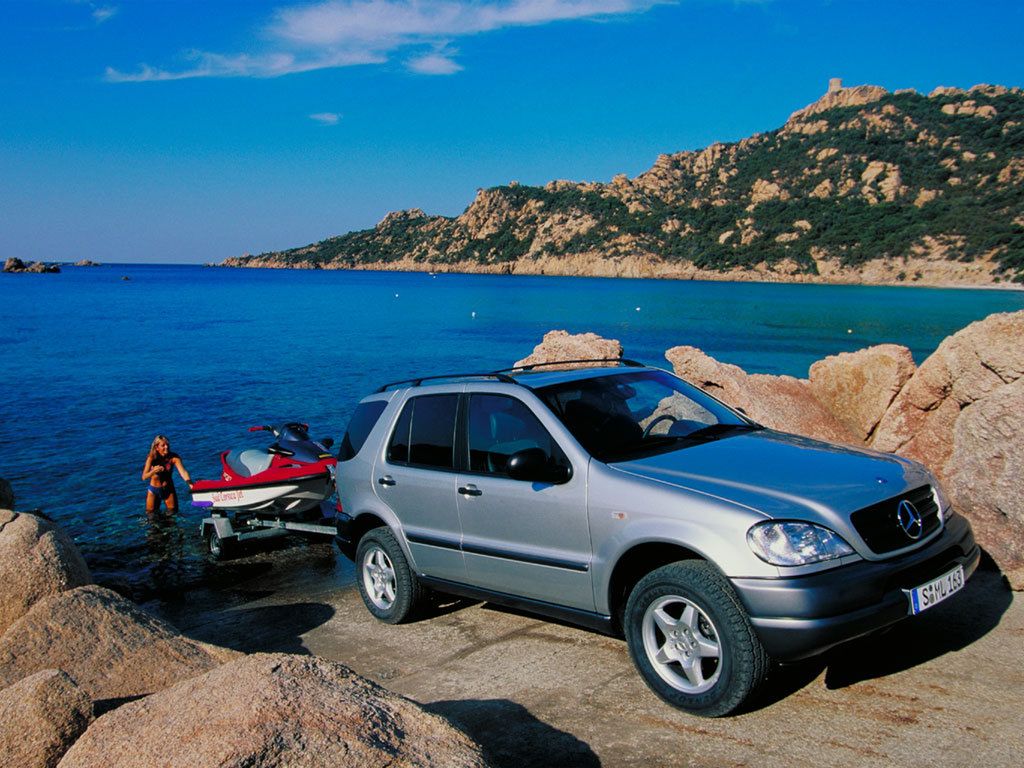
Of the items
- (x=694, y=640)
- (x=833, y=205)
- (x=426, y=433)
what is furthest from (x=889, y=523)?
(x=833, y=205)

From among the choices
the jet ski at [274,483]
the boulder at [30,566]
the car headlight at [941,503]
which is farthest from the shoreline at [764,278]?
the boulder at [30,566]

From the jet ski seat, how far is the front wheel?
331 centimetres

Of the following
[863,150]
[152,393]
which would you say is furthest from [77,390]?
[863,150]

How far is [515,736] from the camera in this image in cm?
463

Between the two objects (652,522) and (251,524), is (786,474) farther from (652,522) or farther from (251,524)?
(251,524)

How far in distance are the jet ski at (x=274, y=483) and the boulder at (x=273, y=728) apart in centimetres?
644

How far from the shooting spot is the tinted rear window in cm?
710

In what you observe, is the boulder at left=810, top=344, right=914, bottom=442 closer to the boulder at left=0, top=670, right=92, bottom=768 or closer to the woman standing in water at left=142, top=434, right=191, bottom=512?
the boulder at left=0, top=670, right=92, bottom=768

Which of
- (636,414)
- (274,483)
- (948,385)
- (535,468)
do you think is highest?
(636,414)

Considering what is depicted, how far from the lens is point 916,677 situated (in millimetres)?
4996

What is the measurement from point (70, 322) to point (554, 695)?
63.2 meters

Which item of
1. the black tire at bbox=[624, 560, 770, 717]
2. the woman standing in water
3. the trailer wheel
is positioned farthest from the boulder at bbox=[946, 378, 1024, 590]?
the woman standing in water

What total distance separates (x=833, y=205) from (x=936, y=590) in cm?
13683

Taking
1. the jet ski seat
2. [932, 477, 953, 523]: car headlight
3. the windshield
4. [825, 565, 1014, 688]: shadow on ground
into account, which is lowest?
[825, 565, 1014, 688]: shadow on ground
